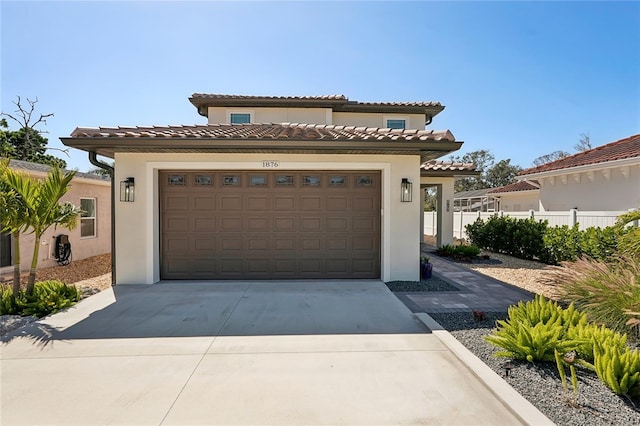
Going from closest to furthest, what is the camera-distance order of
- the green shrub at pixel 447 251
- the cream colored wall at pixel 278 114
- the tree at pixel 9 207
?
the tree at pixel 9 207 < the green shrub at pixel 447 251 < the cream colored wall at pixel 278 114

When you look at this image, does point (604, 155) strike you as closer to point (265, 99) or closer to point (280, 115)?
point (280, 115)

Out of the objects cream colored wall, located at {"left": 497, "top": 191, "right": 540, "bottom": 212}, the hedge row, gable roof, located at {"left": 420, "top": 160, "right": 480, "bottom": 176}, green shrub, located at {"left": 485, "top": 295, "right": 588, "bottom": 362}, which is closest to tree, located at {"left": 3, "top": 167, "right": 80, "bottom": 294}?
green shrub, located at {"left": 485, "top": 295, "right": 588, "bottom": 362}

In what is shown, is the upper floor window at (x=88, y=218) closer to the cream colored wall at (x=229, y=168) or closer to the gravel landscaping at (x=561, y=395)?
the cream colored wall at (x=229, y=168)

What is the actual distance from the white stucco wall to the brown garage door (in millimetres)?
21951

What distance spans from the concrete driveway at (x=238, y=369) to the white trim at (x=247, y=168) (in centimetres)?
181

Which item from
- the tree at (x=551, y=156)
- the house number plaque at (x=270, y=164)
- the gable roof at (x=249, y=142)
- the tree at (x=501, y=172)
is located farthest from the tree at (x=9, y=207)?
the tree at (x=551, y=156)

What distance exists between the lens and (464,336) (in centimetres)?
453

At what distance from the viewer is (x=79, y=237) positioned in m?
11.0

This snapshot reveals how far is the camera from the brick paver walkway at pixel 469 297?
5941mm

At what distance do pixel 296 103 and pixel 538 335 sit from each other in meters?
13.1

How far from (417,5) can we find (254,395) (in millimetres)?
9803

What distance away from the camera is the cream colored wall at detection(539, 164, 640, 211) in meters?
9.92

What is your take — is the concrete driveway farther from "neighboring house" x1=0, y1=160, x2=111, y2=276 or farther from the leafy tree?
the leafy tree

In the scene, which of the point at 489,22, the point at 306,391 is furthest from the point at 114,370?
the point at 489,22
